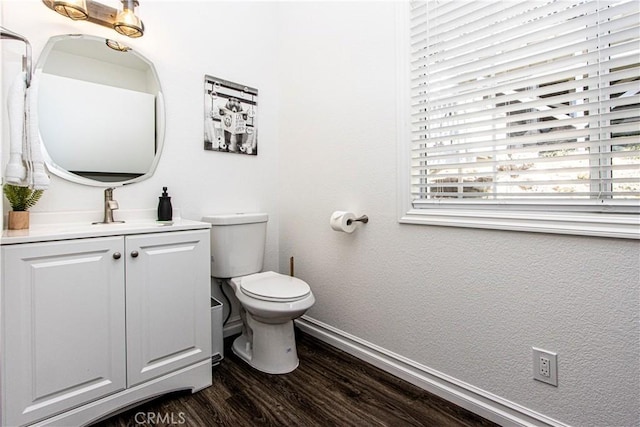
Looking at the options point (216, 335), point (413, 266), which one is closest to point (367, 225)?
point (413, 266)

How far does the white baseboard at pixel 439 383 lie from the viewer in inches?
51.7

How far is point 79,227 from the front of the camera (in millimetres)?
1463

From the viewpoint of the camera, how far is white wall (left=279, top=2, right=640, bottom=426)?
113 centimetres

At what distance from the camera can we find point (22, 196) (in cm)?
136

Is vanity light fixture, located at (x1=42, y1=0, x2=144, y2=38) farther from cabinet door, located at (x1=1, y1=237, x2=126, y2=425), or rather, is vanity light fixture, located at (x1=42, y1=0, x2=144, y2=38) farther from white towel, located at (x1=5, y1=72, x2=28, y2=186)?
cabinet door, located at (x1=1, y1=237, x2=126, y2=425)

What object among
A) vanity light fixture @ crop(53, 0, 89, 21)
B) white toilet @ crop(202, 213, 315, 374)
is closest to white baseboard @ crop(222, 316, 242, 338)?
white toilet @ crop(202, 213, 315, 374)

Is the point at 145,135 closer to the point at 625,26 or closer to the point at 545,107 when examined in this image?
the point at 545,107

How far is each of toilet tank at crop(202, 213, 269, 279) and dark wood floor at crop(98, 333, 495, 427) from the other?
1.84 ft

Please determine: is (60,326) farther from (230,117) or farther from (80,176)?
(230,117)

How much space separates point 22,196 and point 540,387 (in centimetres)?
227

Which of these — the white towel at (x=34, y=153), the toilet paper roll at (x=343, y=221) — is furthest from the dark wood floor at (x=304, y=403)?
the white towel at (x=34, y=153)

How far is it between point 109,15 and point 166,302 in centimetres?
148

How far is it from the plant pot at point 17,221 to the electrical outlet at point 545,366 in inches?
84.7

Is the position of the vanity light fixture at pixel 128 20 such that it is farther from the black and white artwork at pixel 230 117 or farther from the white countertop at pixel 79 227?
the white countertop at pixel 79 227
